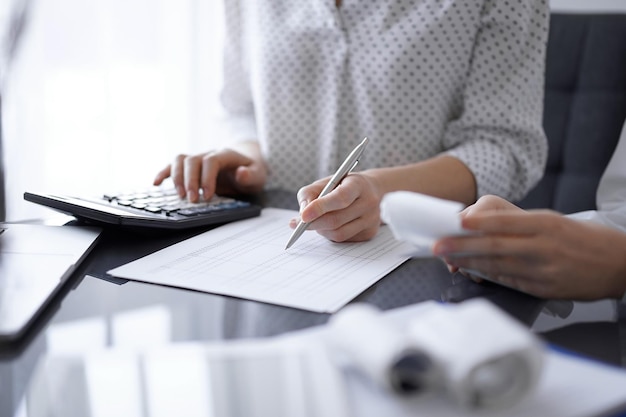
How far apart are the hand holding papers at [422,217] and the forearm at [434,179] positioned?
0.33 m

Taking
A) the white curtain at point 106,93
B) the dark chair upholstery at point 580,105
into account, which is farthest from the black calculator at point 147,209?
the white curtain at point 106,93

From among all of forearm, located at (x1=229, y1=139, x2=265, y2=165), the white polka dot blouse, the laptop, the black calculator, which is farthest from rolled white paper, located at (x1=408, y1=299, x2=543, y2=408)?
forearm, located at (x1=229, y1=139, x2=265, y2=165)

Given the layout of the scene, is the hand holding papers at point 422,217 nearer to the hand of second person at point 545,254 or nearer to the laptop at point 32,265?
the hand of second person at point 545,254

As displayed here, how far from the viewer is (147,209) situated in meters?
0.77

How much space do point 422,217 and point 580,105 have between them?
86 centimetres

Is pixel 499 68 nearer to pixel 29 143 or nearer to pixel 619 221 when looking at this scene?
pixel 619 221

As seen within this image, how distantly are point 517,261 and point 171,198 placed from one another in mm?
467

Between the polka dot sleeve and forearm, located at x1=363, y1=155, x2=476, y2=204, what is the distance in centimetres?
3

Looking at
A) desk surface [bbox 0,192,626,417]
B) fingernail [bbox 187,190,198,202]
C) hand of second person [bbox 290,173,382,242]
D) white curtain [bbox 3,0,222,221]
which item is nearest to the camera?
desk surface [bbox 0,192,626,417]

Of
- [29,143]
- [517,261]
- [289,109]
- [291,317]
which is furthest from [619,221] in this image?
[29,143]

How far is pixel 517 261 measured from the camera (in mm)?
532

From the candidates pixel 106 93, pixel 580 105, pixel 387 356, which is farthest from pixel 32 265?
pixel 106 93

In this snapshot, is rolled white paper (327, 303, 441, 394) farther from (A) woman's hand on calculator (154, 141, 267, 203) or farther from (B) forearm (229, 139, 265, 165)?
(B) forearm (229, 139, 265, 165)

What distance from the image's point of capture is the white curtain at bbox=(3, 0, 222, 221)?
1756 mm
